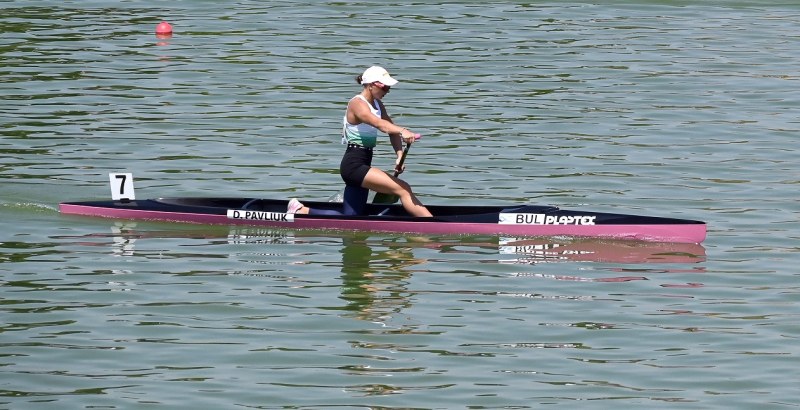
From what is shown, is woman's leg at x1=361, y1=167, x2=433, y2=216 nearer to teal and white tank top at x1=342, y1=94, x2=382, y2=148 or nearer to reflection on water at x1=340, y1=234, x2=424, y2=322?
teal and white tank top at x1=342, y1=94, x2=382, y2=148

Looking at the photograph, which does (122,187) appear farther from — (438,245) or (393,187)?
(438,245)

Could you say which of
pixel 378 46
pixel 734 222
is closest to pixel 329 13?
pixel 378 46

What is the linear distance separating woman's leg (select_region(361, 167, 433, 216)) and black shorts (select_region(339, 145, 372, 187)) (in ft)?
0.19

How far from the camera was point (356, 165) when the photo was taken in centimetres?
1502

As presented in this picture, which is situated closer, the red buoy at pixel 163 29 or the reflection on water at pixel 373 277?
the reflection on water at pixel 373 277

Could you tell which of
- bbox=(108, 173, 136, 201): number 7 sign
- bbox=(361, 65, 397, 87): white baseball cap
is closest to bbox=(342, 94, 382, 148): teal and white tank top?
bbox=(361, 65, 397, 87): white baseball cap

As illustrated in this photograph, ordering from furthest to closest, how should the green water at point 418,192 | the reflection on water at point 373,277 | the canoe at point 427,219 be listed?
the canoe at point 427,219, the reflection on water at point 373,277, the green water at point 418,192

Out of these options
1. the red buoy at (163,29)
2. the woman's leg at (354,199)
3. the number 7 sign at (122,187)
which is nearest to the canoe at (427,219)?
the number 7 sign at (122,187)

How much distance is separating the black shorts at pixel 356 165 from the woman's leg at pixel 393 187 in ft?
0.19

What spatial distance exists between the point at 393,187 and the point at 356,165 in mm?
420

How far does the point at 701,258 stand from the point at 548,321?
2.75 meters

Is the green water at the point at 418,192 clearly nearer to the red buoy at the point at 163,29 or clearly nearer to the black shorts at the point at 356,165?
the red buoy at the point at 163,29

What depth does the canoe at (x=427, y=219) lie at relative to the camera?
1459 cm

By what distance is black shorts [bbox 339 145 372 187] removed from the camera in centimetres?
1500
